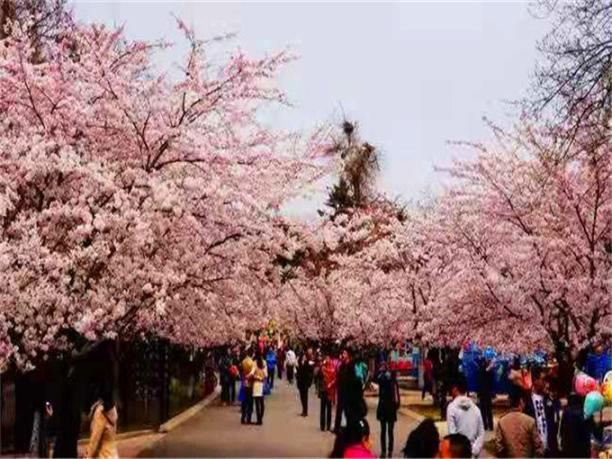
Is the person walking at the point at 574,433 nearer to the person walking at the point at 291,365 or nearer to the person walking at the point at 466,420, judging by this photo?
the person walking at the point at 466,420

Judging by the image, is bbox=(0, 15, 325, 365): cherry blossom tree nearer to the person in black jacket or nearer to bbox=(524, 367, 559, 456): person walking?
bbox=(524, 367, 559, 456): person walking

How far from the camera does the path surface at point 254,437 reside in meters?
19.9

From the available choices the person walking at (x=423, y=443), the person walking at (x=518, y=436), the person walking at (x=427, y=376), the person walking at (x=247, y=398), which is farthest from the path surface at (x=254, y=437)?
the person walking at (x=423, y=443)

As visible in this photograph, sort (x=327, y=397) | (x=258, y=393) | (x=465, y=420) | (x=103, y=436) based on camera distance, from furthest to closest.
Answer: (x=258, y=393), (x=327, y=397), (x=103, y=436), (x=465, y=420)

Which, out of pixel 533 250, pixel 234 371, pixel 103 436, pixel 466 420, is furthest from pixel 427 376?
pixel 103 436

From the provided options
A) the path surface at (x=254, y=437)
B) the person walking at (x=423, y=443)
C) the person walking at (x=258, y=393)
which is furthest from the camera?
the person walking at (x=258, y=393)

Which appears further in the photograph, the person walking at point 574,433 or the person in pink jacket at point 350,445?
the person walking at point 574,433

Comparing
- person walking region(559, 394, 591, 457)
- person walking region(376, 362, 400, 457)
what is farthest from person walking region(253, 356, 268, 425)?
person walking region(559, 394, 591, 457)

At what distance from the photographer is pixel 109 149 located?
17188 millimetres

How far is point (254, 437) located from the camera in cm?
2309

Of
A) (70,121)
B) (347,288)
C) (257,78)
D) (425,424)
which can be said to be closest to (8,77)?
(70,121)

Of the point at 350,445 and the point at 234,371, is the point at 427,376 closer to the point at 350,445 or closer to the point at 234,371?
the point at 234,371

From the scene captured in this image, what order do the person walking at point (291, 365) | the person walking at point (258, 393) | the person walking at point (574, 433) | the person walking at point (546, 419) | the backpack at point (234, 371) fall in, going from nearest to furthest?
the person walking at point (574, 433)
the person walking at point (546, 419)
the person walking at point (258, 393)
the backpack at point (234, 371)
the person walking at point (291, 365)

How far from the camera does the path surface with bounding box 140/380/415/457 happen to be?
783 inches
